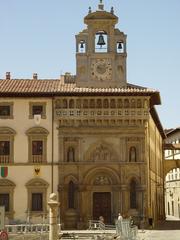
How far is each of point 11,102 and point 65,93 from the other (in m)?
4.54

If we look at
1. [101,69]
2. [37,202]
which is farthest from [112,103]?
[37,202]

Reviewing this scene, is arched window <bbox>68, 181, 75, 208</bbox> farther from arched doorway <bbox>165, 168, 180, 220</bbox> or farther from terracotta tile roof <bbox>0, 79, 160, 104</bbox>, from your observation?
arched doorway <bbox>165, 168, 180, 220</bbox>

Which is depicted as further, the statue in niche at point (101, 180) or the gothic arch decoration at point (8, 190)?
the statue in niche at point (101, 180)

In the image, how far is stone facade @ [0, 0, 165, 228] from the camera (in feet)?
157

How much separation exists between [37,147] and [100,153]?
5.07 metres

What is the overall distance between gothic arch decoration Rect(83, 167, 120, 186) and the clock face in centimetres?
757

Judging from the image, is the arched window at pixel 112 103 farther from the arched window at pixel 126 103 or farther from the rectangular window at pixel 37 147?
the rectangular window at pixel 37 147

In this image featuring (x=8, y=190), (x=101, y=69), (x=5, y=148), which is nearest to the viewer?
(x=8, y=190)

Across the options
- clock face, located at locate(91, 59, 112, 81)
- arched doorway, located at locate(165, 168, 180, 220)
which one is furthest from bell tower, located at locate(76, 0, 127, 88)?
arched doorway, located at locate(165, 168, 180, 220)

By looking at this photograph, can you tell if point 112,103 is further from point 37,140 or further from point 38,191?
point 38,191

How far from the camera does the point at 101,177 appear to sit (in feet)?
159

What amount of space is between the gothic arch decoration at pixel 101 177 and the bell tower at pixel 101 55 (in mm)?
6946

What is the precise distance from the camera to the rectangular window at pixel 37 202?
157 ft

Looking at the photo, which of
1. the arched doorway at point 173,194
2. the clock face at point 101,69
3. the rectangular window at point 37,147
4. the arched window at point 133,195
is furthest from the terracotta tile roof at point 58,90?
the arched doorway at point 173,194
